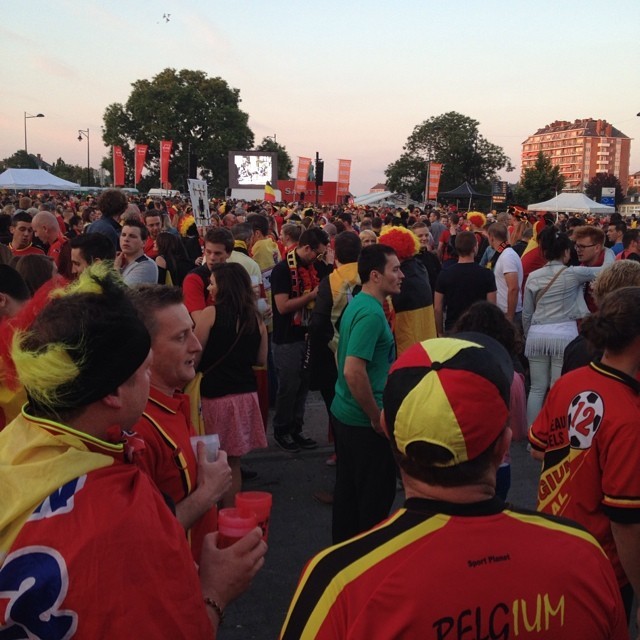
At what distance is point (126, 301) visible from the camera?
150 centimetres

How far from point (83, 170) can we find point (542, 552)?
107 m

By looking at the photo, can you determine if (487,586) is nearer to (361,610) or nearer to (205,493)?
(361,610)

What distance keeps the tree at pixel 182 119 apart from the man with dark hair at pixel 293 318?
2255 inches

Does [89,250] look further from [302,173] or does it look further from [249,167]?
[249,167]

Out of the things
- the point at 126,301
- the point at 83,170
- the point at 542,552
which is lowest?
the point at 542,552

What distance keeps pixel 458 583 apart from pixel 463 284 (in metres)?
5.02

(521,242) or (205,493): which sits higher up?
(521,242)

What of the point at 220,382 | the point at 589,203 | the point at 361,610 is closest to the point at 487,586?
the point at 361,610

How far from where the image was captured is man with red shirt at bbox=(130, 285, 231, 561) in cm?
193

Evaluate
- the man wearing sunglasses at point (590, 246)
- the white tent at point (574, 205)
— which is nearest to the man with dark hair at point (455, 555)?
the man wearing sunglasses at point (590, 246)

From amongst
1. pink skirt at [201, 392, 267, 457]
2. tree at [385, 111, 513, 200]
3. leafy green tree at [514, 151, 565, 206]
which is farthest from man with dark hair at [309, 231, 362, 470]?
tree at [385, 111, 513, 200]

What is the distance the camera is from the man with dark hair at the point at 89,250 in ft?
14.9

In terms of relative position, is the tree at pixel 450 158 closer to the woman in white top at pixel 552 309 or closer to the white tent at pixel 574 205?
the white tent at pixel 574 205

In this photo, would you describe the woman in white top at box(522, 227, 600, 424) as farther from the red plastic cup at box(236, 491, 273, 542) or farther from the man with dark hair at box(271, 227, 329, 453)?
→ the red plastic cup at box(236, 491, 273, 542)
